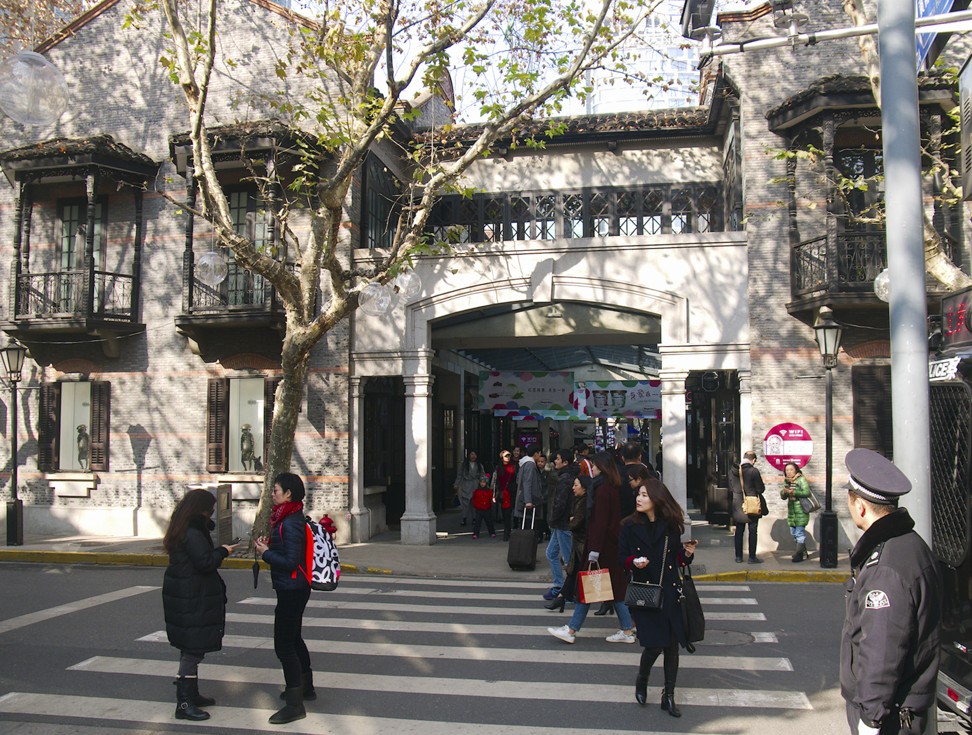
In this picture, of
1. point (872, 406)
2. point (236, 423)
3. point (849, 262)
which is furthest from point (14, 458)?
point (872, 406)

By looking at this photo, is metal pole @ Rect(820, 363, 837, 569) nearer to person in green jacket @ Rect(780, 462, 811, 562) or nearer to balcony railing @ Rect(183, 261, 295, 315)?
person in green jacket @ Rect(780, 462, 811, 562)

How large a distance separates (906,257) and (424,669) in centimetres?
495

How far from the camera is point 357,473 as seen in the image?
16.0 meters

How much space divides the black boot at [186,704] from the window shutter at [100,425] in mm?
12161

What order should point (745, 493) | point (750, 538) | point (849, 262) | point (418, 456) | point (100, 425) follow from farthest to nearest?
point (100, 425) → point (418, 456) → point (849, 262) → point (750, 538) → point (745, 493)

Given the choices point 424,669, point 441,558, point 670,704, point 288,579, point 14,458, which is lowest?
point 441,558

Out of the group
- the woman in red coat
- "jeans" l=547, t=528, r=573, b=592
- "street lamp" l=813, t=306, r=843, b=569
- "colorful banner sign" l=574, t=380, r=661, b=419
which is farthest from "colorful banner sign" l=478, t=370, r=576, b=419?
the woman in red coat

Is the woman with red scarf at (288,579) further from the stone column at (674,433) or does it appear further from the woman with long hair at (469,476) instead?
the woman with long hair at (469,476)

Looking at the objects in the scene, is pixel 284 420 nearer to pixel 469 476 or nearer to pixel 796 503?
pixel 469 476

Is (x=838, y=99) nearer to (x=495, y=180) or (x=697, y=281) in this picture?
(x=697, y=281)

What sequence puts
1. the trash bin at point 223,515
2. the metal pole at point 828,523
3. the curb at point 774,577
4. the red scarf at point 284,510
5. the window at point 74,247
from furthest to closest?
the window at point 74,247
the trash bin at point 223,515
the metal pole at point 828,523
the curb at point 774,577
the red scarf at point 284,510

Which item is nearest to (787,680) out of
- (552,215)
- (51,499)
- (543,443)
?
(552,215)

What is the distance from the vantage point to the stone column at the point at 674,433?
570 inches

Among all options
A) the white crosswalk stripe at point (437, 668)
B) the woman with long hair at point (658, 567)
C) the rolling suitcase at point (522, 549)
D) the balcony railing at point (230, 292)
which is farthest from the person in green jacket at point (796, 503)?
the balcony railing at point (230, 292)
